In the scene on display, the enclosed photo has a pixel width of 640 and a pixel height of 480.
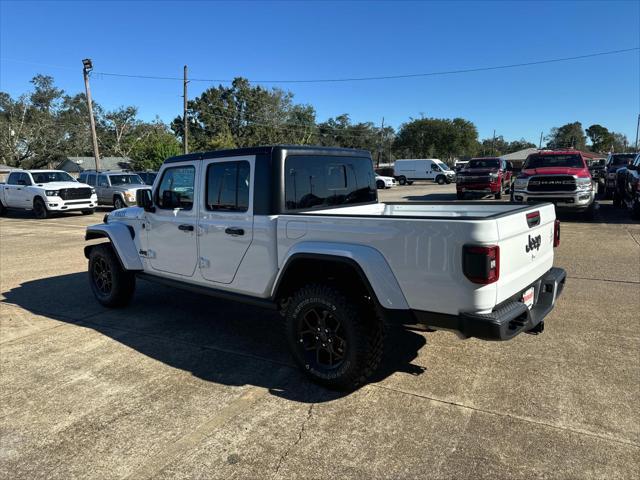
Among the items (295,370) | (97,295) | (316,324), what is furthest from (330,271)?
(97,295)

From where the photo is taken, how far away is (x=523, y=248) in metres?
3.16

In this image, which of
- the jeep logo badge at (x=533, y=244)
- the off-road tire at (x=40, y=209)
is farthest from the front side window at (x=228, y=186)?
the off-road tire at (x=40, y=209)

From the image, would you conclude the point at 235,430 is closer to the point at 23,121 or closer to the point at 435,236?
the point at 435,236

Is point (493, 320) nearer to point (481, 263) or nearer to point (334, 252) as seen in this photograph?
point (481, 263)

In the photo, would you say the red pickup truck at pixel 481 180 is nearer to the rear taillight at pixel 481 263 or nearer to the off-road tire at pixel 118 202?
the off-road tire at pixel 118 202

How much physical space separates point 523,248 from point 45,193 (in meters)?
18.4

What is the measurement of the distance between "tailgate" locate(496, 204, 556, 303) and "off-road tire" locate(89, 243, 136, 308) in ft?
13.9

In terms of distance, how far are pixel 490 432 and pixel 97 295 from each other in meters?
4.91

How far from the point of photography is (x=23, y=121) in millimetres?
60781

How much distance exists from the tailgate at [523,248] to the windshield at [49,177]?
19197 millimetres

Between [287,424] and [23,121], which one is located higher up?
[23,121]

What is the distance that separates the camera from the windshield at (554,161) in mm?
13617

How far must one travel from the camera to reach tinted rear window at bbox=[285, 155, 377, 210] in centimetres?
387

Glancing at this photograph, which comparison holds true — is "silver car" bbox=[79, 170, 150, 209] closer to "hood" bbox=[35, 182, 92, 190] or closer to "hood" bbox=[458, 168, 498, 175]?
"hood" bbox=[35, 182, 92, 190]
